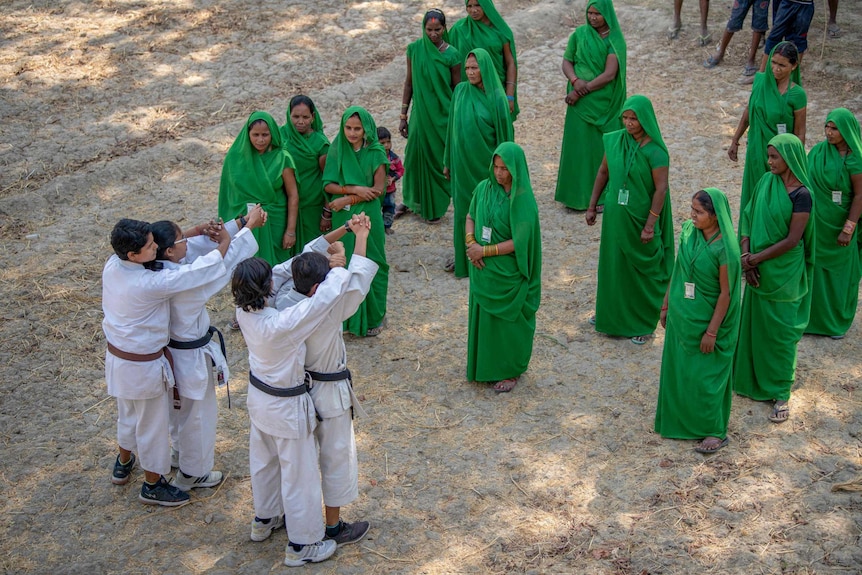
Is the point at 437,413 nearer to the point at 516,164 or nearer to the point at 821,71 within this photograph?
the point at 516,164

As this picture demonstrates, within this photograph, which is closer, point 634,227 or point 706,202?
point 706,202

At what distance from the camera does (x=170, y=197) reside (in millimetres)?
9203

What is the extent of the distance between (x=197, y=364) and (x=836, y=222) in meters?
4.69

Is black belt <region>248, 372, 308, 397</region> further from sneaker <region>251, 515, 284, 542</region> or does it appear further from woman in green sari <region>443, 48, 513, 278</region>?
woman in green sari <region>443, 48, 513, 278</region>

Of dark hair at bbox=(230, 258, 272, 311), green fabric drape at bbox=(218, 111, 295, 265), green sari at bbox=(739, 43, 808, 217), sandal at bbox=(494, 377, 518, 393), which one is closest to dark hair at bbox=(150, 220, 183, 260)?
dark hair at bbox=(230, 258, 272, 311)

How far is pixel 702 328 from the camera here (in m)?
5.49

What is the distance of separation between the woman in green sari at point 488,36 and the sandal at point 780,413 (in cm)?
392

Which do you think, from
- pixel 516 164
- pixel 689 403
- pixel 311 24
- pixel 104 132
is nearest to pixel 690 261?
pixel 689 403

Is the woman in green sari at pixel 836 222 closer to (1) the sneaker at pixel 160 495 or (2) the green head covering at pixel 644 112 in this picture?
(2) the green head covering at pixel 644 112

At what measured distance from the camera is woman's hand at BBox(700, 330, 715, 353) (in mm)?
5461

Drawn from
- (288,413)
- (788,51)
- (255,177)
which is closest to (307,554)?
(288,413)

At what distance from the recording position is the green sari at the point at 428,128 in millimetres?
8555

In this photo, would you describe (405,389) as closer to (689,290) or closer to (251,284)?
(689,290)

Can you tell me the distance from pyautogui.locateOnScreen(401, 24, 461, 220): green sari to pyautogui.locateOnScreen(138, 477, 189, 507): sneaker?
14.6 feet
